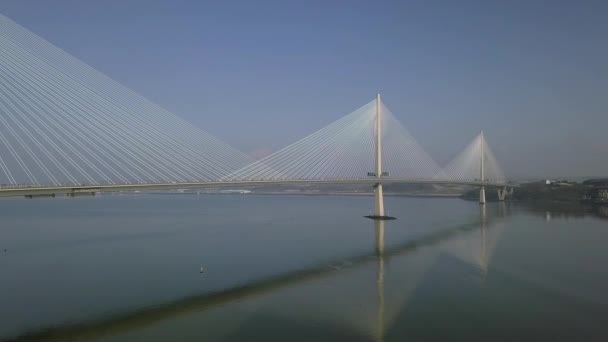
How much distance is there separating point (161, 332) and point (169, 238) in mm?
10240

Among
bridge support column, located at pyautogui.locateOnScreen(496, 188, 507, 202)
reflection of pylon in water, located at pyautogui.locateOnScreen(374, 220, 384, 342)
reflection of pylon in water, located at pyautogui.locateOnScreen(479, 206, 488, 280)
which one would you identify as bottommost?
reflection of pylon in water, located at pyautogui.locateOnScreen(479, 206, 488, 280)

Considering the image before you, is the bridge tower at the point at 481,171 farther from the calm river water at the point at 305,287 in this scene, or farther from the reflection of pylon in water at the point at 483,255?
the calm river water at the point at 305,287

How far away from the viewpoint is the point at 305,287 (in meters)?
8.64

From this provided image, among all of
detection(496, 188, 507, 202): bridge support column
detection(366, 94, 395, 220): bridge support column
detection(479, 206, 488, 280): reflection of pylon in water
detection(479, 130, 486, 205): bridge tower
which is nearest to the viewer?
detection(479, 206, 488, 280): reflection of pylon in water

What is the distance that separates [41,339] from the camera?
5938 millimetres

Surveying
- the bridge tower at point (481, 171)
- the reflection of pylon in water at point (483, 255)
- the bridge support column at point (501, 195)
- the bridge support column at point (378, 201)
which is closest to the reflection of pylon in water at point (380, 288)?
the reflection of pylon in water at point (483, 255)

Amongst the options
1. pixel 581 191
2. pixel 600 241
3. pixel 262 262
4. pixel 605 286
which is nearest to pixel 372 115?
pixel 600 241

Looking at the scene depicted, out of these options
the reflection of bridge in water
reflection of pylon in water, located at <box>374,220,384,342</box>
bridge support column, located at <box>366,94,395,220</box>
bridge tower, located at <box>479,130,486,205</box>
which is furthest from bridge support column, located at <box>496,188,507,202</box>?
the reflection of bridge in water

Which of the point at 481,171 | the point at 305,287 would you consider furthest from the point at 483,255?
the point at 481,171

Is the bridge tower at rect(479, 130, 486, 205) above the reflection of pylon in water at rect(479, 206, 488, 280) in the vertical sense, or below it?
above

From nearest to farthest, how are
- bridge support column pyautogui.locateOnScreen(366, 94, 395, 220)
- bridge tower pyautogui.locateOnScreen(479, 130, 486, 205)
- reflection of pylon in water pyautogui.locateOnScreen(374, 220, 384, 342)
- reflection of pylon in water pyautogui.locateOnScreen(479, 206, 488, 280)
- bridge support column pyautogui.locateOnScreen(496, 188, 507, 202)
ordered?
reflection of pylon in water pyautogui.locateOnScreen(374, 220, 384, 342) → reflection of pylon in water pyautogui.locateOnScreen(479, 206, 488, 280) → bridge support column pyautogui.locateOnScreen(366, 94, 395, 220) → bridge tower pyautogui.locateOnScreen(479, 130, 486, 205) → bridge support column pyautogui.locateOnScreen(496, 188, 507, 202)

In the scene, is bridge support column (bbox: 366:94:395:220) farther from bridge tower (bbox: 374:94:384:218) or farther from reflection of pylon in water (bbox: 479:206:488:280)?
reflection of pylon in water (bbox: 479:206:488:280)

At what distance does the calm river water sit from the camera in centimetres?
629

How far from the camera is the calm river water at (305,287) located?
20.6ft
